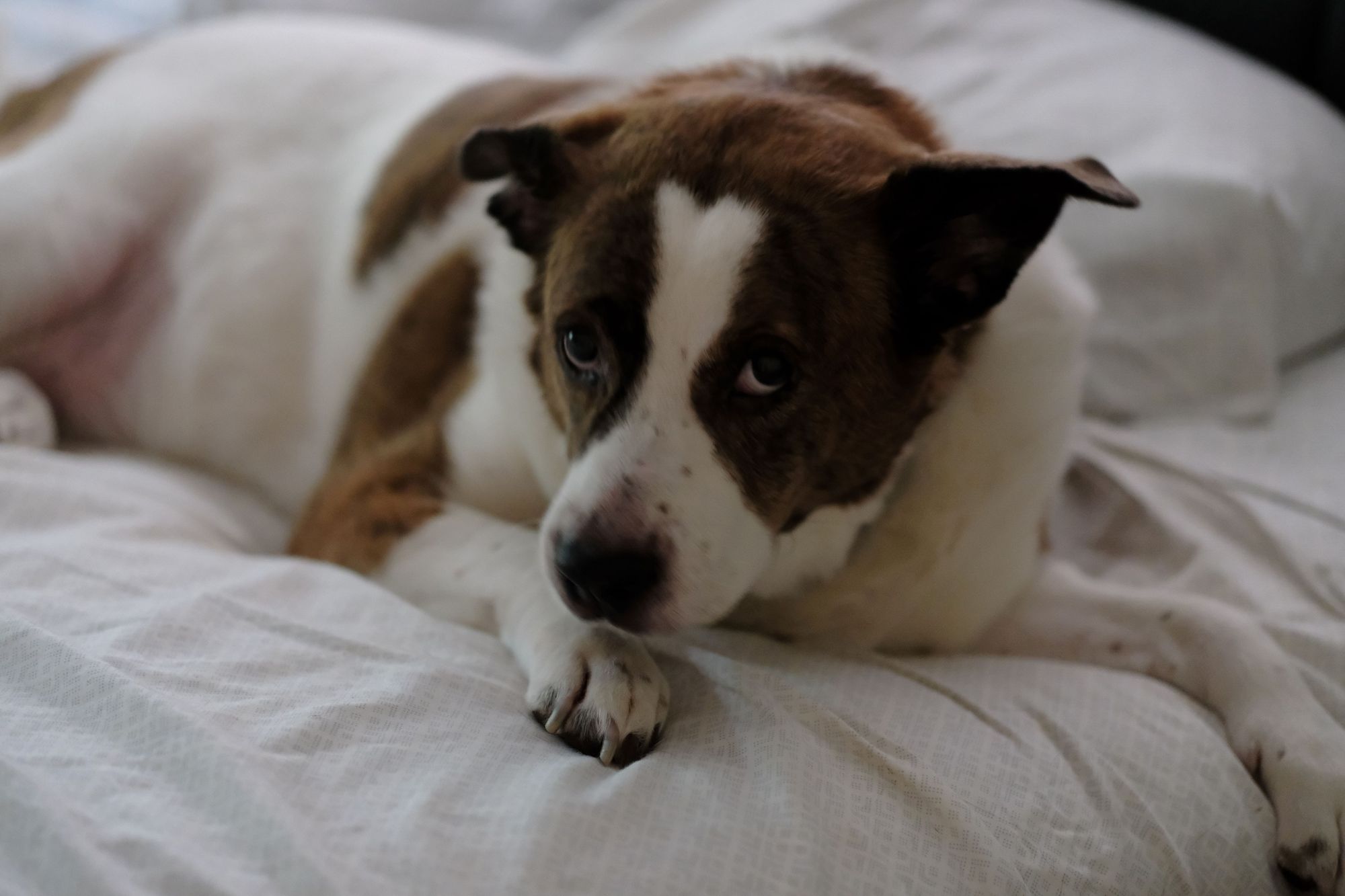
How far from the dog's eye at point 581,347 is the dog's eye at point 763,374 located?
205 mm

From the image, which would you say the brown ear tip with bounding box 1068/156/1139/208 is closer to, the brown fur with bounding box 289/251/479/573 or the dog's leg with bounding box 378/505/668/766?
the dog's leg with bounding box 378/505/668/766

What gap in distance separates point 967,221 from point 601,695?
2.49 ft

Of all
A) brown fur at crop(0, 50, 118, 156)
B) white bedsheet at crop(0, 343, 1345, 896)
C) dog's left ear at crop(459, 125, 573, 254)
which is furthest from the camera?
brown fur at crop(0, 50, 118, 156)

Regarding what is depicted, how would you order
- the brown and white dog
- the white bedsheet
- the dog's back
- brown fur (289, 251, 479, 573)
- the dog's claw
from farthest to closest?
the dog's back < brown fur (289, 251, 479, 573) < the brown and white dog < the dog's claw < the white bedsheet

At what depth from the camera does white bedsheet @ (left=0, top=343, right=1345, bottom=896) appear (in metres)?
1.12

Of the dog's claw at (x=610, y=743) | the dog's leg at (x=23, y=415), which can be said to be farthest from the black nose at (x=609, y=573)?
the dog's leg at (x=23, y=415)

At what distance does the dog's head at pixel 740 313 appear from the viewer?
4.54ft

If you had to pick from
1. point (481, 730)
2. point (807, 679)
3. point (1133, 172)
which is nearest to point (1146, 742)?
point (807, 679)

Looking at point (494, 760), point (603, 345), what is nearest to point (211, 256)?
point (603, 345)

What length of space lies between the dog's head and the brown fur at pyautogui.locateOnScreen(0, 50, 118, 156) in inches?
59.3

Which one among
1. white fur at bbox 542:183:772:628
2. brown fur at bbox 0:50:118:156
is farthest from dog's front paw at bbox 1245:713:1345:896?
brown fur at bbox 0:50:118:156

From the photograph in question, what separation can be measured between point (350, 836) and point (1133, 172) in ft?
6.47

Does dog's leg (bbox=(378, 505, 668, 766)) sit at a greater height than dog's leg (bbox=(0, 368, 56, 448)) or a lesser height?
greater

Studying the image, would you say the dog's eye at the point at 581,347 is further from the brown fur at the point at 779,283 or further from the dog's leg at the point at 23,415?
the dog's leg at the point at 23,415
